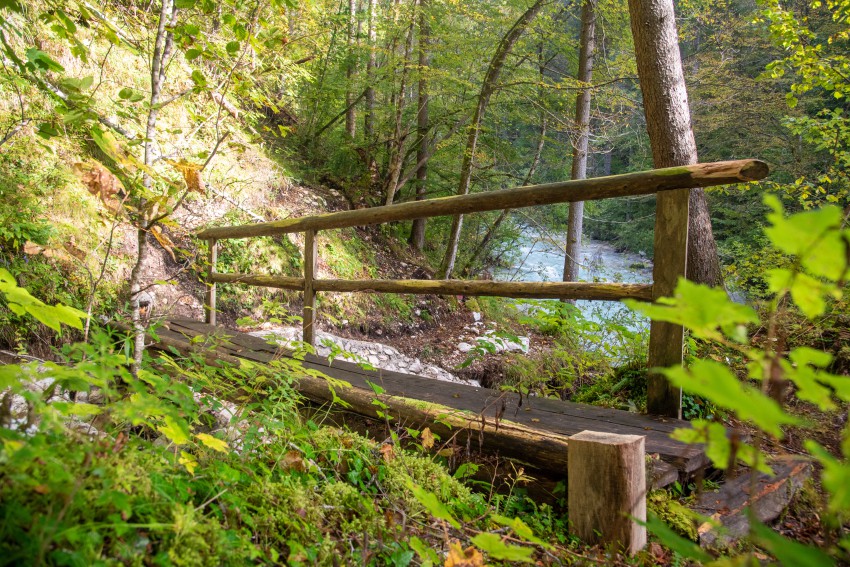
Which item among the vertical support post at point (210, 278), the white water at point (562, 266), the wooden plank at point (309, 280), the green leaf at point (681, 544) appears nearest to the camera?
the green leaf at point (681, 544)

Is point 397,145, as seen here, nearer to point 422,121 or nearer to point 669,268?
point 422,121

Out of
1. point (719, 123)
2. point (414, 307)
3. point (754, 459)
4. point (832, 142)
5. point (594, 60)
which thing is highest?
point (594, 60)

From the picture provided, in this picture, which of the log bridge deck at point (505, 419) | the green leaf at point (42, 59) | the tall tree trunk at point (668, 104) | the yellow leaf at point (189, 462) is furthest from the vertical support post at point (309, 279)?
the tall tree trunk at point (668, 104)

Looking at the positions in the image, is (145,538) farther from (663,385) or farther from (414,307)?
(414,307)

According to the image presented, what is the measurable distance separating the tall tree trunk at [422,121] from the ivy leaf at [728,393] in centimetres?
837

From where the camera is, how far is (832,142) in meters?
6.17

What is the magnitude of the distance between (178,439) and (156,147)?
6382 mm

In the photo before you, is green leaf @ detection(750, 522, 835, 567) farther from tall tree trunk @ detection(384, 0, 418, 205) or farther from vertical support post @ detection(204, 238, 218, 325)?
tall tree trunk @ detection(384, 0, 418, 205)

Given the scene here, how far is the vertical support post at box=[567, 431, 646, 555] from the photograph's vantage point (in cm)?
165

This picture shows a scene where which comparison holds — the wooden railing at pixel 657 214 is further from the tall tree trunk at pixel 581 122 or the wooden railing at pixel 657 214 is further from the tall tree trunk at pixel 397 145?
the tall tree trunk at pixel 397 145

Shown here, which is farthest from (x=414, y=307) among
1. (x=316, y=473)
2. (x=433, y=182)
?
(x=316, y=473)

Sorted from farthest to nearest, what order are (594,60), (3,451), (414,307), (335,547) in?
(594,60) → (414,307) → (335,547) → (3,451)

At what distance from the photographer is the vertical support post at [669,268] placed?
7.52 feet

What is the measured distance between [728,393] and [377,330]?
285 inches
